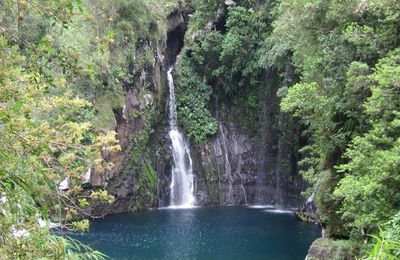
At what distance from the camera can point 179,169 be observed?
1047 inches

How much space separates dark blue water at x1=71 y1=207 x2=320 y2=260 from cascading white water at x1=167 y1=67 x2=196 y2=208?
2.95 meters

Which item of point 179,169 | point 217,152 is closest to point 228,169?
point 217,152

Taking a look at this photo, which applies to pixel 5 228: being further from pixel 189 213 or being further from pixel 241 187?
pixel 241 187

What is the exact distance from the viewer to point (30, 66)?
3.24 m

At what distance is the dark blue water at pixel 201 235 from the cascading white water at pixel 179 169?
295cm


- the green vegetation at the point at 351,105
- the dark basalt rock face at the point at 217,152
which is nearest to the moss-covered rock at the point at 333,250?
the green vegetation at the point at 351,105

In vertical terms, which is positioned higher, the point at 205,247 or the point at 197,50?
the point at 197,50

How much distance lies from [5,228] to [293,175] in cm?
2371

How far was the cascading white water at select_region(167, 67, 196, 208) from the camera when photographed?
85.8ft

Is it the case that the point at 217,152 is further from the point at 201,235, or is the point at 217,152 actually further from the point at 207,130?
the point at 201,235

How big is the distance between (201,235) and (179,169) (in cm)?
927

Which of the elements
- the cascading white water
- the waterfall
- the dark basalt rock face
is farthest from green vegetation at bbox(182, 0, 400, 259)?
the cascading white water

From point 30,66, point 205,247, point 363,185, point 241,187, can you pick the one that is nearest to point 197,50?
point 241,187

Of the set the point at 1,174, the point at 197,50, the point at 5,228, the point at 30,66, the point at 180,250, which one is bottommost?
the point at 180,250
